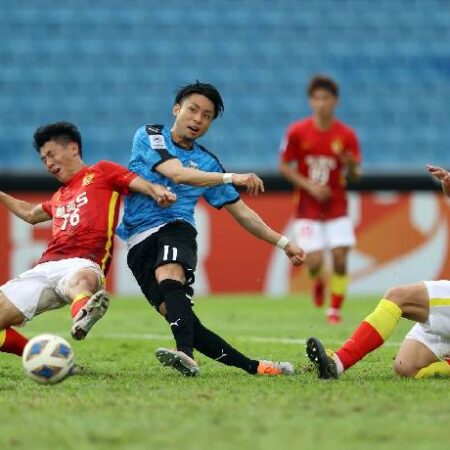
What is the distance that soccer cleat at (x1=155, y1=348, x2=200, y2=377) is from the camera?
18.6ft

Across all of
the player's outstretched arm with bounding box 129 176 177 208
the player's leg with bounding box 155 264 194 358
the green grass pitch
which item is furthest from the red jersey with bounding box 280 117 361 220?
the player's leg with bounding box 155 264 194 358

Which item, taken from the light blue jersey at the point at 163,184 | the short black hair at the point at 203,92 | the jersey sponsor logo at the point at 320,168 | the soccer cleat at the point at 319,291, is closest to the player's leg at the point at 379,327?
the light blue jersey at the point at 163,184

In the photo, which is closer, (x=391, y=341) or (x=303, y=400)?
(x=303, y=400)

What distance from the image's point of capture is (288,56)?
54.6ft

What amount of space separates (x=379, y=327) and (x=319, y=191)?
522 cm

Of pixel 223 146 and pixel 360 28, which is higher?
pixel 360 28

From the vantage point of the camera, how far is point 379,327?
18.0ft

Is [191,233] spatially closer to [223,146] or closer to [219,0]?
[223,146]

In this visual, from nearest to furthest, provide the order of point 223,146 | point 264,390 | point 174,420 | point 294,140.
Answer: point 174,420, point 264,390, point 294,140, point 223,146

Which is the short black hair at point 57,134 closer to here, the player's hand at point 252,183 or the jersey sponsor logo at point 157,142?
the jersey sponsor logo at point 157,142

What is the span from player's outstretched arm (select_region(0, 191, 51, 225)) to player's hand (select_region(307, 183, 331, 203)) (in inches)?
162

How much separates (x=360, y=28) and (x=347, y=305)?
5896mm

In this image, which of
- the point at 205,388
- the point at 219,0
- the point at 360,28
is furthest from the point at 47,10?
the point at 205,388

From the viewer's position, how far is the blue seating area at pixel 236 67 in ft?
52.9
